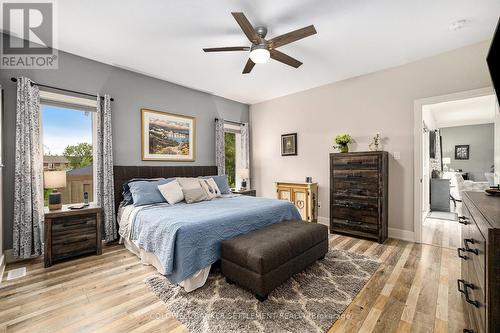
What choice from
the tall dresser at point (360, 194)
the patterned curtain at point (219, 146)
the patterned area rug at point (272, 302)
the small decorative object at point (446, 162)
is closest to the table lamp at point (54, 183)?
the patterned area rug at point (272, 302)

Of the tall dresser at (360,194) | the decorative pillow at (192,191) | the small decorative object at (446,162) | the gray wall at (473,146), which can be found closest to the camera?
the decorative pillow at (192,191)

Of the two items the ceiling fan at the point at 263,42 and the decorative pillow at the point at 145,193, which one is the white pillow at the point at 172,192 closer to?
the decorative pillow at the point at 145,193

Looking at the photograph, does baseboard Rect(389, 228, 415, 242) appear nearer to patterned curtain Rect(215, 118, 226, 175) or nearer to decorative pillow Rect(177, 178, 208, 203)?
decorative pillow Rect(177, 178, 208, 203)

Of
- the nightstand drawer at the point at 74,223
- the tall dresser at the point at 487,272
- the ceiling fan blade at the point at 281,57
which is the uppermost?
the ceiling fan blade at the point at 281,57

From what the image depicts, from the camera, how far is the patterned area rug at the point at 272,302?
5.65 feet

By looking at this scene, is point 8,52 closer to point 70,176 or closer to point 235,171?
point 70,176

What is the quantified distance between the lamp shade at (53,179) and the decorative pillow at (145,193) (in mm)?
818

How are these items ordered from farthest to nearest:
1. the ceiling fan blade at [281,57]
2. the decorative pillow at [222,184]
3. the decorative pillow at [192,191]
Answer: the decorative pillow at [222,184]
the decorative pillow at [192,191]
the ceiling fan blade at [281,57]

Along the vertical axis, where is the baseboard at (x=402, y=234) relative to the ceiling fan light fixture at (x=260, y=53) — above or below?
below

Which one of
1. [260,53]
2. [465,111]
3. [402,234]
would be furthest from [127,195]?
[465,111]

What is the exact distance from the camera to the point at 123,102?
12.2 feet

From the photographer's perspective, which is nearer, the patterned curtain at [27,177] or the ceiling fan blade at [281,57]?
the ceiling fan blade at [281,57]

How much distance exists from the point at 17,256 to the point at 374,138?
5.38 m

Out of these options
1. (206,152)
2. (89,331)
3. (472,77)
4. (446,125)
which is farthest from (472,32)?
(446,125)
